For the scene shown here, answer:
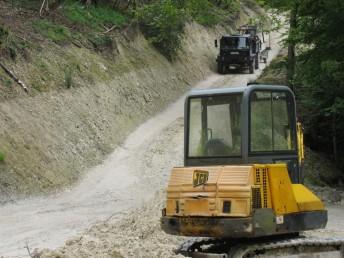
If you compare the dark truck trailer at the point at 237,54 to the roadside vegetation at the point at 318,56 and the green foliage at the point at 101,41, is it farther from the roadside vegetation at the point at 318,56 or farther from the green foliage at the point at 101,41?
the roadside vegetation at the point at 318,56

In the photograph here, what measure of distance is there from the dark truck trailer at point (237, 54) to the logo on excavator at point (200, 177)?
32.9 m

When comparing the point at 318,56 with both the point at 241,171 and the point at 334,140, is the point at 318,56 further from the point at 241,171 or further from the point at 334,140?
the point at 241,171

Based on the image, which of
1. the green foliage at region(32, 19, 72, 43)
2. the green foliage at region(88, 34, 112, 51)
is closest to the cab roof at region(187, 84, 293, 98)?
the green foliage at region(32, 19, 72, 43)

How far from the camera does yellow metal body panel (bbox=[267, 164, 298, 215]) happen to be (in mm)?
8664

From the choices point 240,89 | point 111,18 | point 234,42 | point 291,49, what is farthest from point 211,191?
point 234,42

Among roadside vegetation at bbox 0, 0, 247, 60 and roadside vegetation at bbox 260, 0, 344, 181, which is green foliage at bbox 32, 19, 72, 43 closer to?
roadside vegetation at bbox 0, 0, 247, 60

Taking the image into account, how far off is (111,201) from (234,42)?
1025 inches

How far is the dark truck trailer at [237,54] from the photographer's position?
41344 millimetres

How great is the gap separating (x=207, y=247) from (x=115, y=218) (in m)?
5.59

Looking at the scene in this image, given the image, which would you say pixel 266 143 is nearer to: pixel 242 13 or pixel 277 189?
pixel 277 189

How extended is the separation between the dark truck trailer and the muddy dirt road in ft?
45.5

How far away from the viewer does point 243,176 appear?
8484mm

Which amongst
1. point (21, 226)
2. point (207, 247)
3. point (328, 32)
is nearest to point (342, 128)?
point (328, 32)

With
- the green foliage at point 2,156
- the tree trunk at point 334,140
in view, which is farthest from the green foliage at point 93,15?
the green foliage at point 2,156
